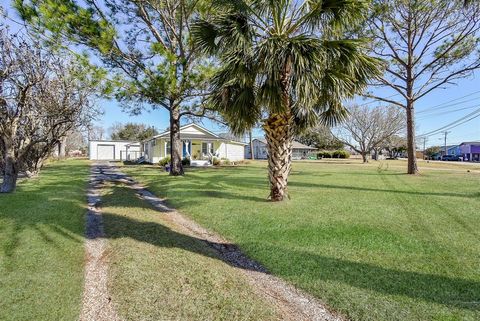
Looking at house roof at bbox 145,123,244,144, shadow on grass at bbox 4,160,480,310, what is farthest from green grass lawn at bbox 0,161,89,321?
house roof at bbox 145,123,244,144

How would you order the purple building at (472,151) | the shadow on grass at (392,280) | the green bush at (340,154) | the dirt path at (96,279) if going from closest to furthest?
the dirt path at (96,279) → the shadow on grass at (392,280) → the green bush at (340,154) → the purple building at (472,151)

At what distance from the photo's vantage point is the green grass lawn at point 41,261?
124 inches

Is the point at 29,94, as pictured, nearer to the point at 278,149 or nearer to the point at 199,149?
the point at 278,149

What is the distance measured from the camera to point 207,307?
128 inches

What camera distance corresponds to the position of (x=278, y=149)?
8.47m

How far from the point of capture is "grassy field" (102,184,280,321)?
3.16m

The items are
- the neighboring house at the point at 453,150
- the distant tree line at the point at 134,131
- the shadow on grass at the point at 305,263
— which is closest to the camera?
the shadow on grass at the point at 305,263

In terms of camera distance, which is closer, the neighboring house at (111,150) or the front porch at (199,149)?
the front porch at (199,149)

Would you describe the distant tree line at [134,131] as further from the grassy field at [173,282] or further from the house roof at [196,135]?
the grassy field at [173,282]

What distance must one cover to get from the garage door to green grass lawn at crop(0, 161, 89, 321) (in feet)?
141

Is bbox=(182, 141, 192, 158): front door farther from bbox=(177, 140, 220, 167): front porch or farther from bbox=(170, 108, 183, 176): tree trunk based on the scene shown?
bbox=(170, 108, 183, 176): tree trunk

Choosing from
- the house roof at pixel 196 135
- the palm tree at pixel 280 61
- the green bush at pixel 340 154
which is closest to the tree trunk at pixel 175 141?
the palm tree at pixel 280 61

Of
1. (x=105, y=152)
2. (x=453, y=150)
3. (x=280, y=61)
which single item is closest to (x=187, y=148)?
(x=105, y=152)

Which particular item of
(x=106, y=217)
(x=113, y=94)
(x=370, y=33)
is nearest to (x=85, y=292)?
(x=106, y=217)
